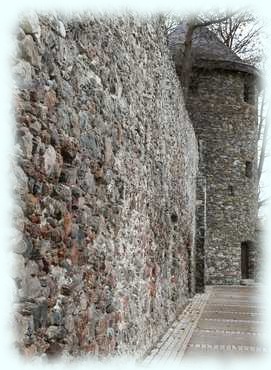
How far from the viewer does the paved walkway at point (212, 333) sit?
6.48 m

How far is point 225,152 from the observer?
19.8m

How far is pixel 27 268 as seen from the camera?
9.40 ft

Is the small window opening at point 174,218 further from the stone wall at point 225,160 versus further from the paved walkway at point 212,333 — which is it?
the stone wall at point 225,160

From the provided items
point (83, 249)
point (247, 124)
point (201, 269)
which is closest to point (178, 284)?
point (201, 269)

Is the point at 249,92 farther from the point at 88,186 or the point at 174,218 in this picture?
the point at 88,186

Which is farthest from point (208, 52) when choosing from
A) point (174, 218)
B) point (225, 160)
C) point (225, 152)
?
point (174, 218)

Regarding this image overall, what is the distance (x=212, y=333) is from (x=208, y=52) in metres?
14.0

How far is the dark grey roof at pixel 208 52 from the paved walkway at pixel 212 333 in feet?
32.6

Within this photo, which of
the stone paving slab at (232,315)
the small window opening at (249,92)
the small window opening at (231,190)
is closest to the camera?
the stone paving slab at (232,315)

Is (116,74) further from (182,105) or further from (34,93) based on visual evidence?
(182,105)

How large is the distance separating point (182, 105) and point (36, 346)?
847cm

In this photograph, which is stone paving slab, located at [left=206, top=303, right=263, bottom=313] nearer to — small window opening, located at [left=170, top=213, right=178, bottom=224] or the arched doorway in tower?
small window opening, located at [left=170, top=213, right=178, bottom=224]

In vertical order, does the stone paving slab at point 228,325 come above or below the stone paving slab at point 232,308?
below

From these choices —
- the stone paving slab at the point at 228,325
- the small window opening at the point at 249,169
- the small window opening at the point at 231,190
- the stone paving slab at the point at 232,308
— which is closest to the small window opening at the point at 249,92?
the small window opening at the point at 249,169
